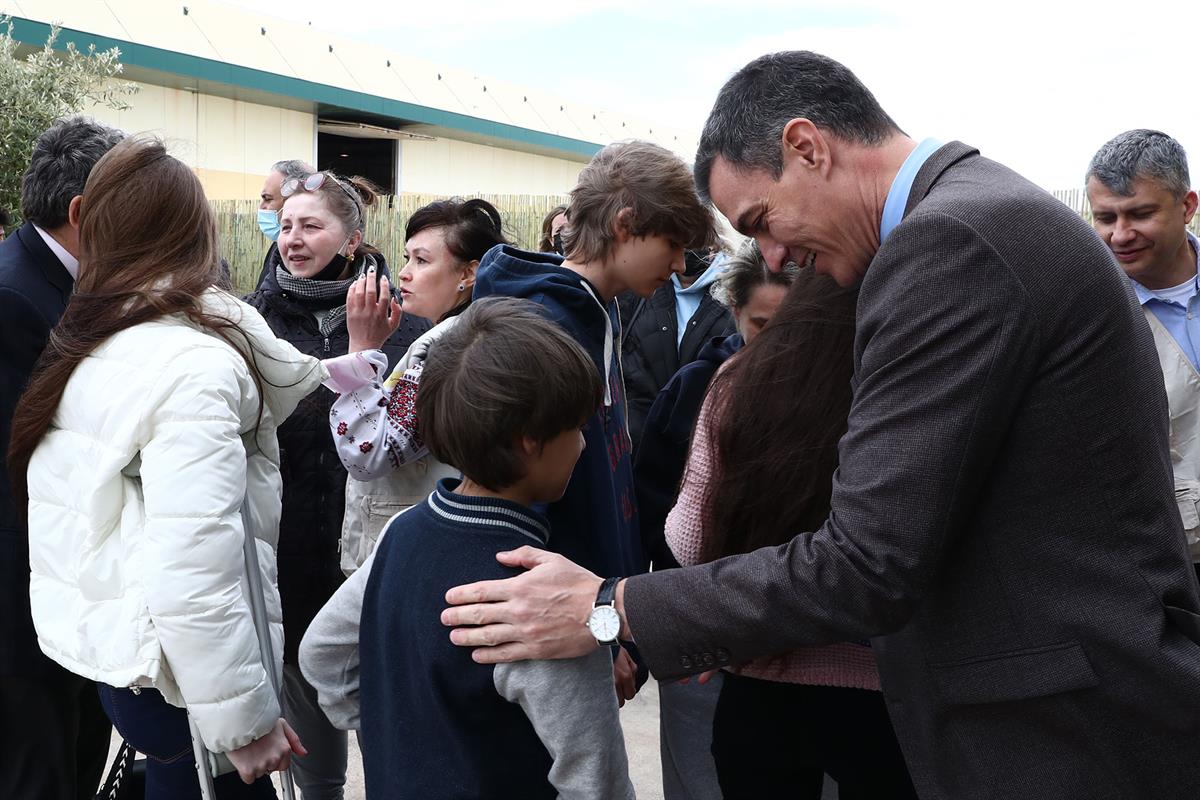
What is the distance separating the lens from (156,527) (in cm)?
193

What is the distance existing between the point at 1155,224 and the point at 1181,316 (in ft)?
0.98

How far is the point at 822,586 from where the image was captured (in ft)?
4.96

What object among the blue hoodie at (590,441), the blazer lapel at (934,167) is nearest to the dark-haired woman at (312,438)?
the blue hoodie at (590,441)

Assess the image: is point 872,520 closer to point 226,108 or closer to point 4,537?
point 4,537

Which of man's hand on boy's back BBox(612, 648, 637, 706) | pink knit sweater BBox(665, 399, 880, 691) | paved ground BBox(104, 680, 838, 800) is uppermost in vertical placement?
pink knit sweater BBox(665, 399, 880, 691)

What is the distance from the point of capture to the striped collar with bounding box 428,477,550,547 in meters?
1.71

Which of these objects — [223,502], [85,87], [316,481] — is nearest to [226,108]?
[85,87]

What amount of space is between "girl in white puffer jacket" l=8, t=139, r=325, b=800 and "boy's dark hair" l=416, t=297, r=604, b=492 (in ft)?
1.68

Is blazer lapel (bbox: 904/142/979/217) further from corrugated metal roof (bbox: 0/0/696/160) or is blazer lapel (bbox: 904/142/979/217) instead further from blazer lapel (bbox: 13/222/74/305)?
corrugated metal roof (bbox: 0/0/696/160)

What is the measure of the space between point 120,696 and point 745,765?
49.7 inches

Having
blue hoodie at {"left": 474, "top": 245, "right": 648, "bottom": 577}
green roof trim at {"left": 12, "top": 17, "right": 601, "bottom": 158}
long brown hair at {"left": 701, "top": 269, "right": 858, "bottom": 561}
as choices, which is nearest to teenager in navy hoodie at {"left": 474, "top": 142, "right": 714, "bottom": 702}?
blue hoodie at {"left": 474, "top": 245, "right": 648, "bottom": 577}

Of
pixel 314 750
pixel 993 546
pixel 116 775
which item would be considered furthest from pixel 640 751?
pixel 993 546

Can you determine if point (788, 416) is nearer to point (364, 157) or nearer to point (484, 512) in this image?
point (484, 512)

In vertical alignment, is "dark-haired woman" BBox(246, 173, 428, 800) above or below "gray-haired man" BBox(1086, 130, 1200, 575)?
below
